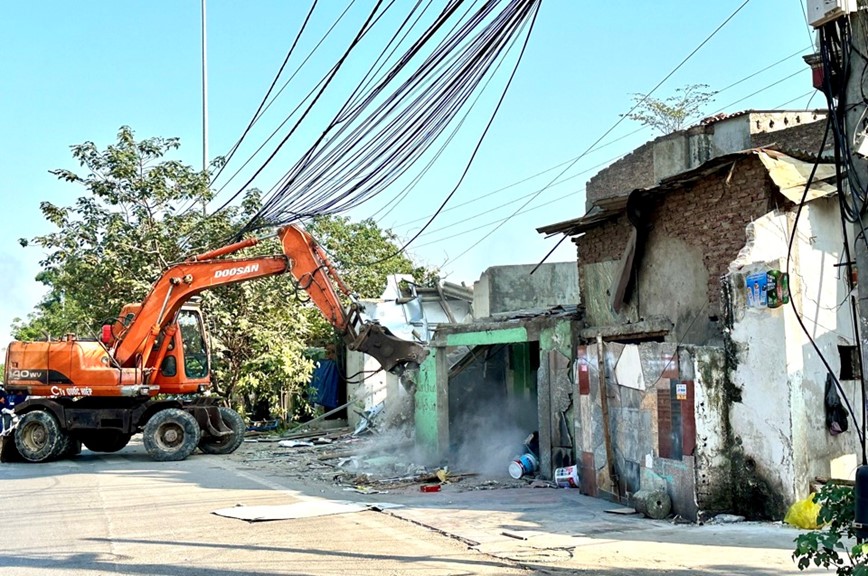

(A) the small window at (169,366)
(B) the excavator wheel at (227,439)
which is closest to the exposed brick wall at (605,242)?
(B) the excavator wheel at (227,439)

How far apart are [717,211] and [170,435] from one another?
12617mm

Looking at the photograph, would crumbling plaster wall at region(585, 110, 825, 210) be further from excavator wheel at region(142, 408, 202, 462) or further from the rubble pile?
excavator wheel at region(142, 408, 202, 462)

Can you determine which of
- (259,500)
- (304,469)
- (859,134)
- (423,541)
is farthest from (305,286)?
(859,134)

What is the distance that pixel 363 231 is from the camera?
39.4m

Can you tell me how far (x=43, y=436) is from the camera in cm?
1858

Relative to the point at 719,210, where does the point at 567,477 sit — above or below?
below

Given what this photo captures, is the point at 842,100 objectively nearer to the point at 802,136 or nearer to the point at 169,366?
the point at 802,136

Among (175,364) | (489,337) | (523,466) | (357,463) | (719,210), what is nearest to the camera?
(719,210)

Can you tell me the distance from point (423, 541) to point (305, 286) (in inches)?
333

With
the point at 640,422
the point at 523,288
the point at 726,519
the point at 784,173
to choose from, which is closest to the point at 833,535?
the point at 726,519

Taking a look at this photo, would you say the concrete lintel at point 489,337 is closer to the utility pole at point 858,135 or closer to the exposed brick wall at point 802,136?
the exposed brick wall at point 802,136

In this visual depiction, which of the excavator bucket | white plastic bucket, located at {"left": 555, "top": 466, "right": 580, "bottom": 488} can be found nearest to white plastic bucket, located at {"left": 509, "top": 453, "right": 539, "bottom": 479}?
white plastic bucket, located at {"left": 555, "top": 466, "right": 580, "bottom": 488}

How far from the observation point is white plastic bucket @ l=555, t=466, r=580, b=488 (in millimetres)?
13656

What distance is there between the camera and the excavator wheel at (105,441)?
65.9 ft
